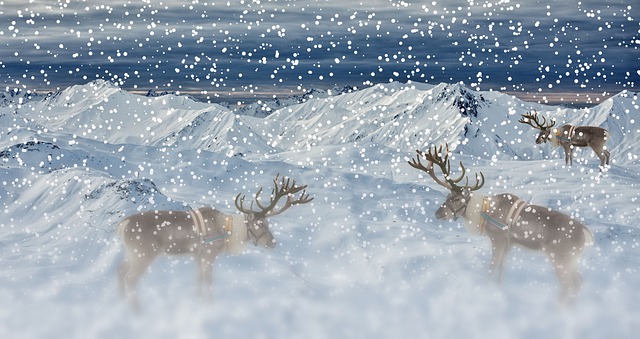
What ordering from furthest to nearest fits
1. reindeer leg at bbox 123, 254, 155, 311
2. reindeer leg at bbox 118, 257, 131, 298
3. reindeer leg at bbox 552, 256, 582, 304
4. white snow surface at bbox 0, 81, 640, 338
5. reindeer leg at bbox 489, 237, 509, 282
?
1. reindeer leg at bbox 489, 237, 509, 282
2. reindeer leg at bbox 118, 257, 131, 298
3. reindeer leg at bbox 552, 256, 582, 304
4. white snow surface at bbox 0, 81, 640, 338
5. reindeer leg at bbox 123, 254, 155, 311

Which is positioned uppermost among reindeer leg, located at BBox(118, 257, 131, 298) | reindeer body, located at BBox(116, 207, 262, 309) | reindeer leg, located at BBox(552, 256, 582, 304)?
reindeer leg, located at BBox(552, 256, 582, 304)

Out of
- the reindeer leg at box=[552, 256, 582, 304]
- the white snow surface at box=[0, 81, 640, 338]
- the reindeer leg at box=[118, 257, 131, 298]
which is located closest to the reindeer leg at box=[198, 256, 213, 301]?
the white snow surface at box=[0, 81, 640, 338]

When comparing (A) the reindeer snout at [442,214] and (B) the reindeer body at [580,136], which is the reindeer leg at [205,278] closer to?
(A) the reindeer snout at [442,214]

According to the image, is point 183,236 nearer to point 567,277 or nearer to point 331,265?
point 567,277

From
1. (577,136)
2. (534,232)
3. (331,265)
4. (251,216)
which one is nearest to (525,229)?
(534,232)

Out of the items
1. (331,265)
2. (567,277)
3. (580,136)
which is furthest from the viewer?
(580,136)

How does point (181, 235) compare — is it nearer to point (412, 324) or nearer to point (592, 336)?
point (412, 324)

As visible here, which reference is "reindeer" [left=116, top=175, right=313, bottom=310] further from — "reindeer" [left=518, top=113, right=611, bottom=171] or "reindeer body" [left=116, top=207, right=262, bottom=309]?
"reindeer" [left=518, top=113, right=611, bottom=171]

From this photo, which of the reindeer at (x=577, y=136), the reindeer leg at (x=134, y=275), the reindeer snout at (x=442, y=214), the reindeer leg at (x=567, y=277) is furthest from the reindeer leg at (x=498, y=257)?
the reindeer at (x=577, y=136)

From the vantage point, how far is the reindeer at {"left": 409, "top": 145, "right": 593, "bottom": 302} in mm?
12859

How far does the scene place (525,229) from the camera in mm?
13258

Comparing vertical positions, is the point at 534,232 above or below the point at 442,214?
above

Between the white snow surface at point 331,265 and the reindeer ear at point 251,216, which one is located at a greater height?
the reindeer ear at point 251,216

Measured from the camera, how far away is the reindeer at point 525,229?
1286cm
